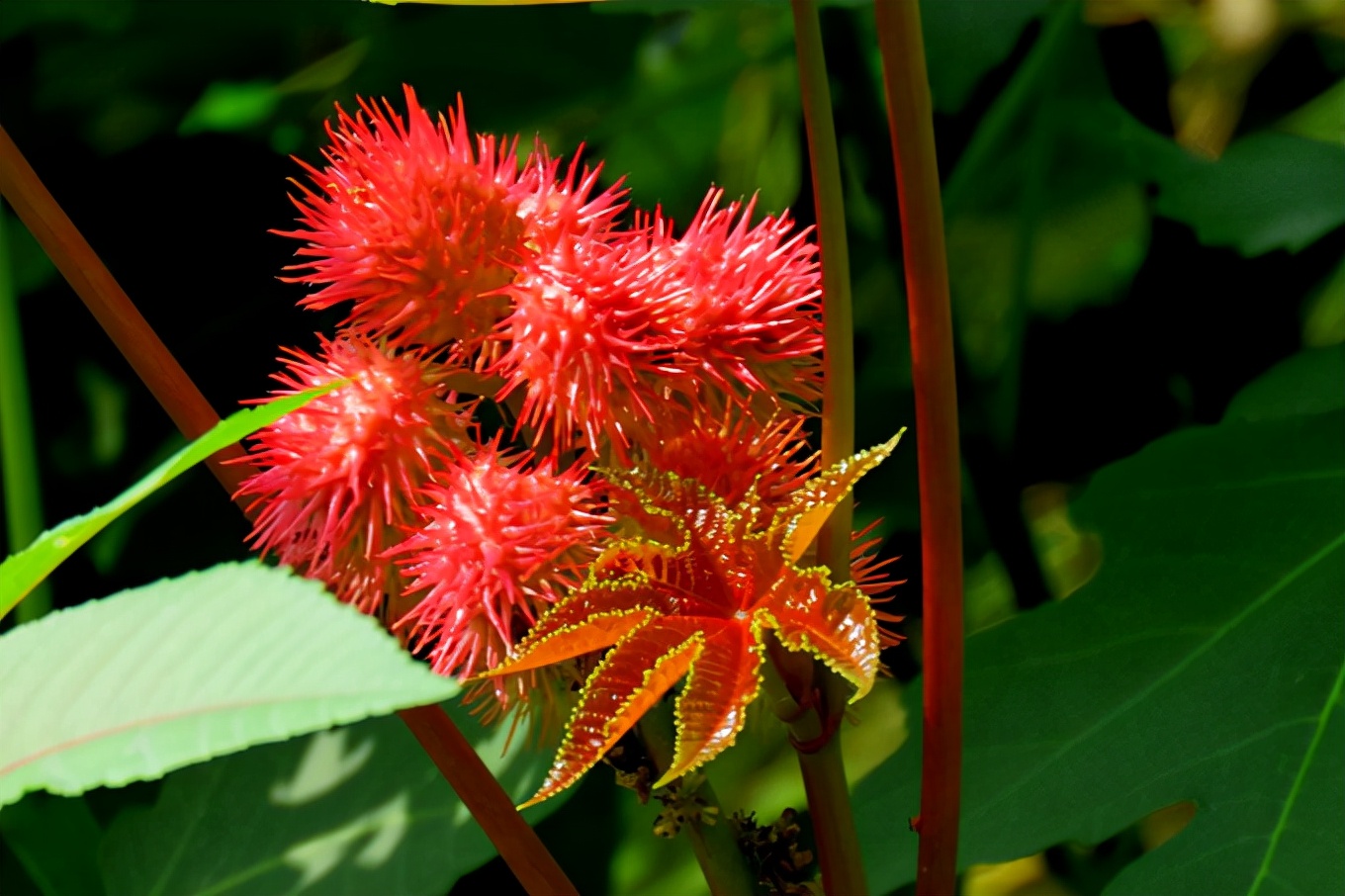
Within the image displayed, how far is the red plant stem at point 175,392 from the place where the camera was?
1.01 feet

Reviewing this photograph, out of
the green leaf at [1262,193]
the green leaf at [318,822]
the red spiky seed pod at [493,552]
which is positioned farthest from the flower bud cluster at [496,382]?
the green leaf at [1262,193]

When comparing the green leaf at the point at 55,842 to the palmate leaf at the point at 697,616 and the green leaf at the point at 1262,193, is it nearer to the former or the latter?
the palmate leaf at the point at 697,616

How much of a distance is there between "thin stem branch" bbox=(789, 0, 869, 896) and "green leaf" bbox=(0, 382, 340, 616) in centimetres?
12

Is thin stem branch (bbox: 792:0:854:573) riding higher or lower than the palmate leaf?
higher

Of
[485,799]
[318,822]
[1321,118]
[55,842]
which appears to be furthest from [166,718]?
[1321,118]

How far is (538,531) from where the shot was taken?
0.29 m

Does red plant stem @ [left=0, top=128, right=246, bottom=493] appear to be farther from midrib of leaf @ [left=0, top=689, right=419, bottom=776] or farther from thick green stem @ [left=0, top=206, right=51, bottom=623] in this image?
thick green stem @ [left=0, top=206, right=51, bottom=623]

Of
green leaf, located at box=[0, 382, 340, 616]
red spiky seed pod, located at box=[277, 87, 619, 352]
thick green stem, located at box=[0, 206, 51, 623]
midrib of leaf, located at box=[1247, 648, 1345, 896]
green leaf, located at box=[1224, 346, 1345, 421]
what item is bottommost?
midrib of leaf, located at box=[1247, 648, 1345, 896]

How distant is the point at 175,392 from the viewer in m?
0.32

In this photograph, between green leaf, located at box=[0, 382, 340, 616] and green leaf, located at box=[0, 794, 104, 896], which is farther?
green leaf, located at box=[0, 794, 104, 896]

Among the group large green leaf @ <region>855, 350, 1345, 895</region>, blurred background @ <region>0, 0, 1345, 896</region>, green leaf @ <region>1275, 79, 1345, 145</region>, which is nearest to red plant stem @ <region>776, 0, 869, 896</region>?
large green leaf @ <region>855, 350, 1345, 895</region>

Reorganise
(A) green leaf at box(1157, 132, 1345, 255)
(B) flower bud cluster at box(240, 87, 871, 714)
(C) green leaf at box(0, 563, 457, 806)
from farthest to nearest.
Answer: (A) green leaf at box(1157, 132, 1345, 255) → (B) flower bud cluster at box(240, 87, 871, 714) → (C) green leaf at box(0, 563, 457, 806)

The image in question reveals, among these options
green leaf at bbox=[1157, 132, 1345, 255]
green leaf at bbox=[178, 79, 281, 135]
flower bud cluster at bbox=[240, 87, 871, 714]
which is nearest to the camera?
flower bud cluster at bbox=[240, 87, 871, 714]

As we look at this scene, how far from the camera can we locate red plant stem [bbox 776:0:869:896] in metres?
0.27
